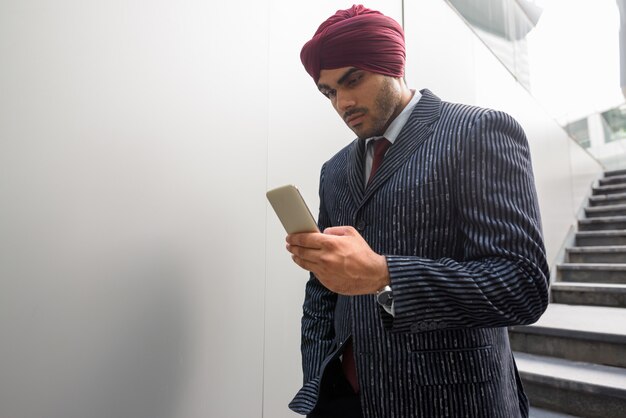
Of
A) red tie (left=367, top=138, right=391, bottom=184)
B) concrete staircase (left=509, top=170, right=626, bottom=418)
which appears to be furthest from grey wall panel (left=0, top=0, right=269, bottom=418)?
concrete staircase (left=509, top=170, right=626, bottom=418)

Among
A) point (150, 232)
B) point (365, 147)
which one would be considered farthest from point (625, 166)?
point (150, 232)

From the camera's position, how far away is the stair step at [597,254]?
3.44m

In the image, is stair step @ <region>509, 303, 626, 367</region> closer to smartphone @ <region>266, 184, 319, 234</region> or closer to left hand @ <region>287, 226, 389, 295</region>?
left hand @ <region>287, 226, 389, 295</region>

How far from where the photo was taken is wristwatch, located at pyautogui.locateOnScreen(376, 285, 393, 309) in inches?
26.7

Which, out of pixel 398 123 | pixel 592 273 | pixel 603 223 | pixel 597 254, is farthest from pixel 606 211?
pixel 398 123

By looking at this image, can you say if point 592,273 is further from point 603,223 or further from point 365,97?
point 365,97

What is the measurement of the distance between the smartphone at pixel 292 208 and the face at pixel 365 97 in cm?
41

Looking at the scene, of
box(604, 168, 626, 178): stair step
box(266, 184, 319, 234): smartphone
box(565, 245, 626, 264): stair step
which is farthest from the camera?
box(604, 168, 626, 178): stair step

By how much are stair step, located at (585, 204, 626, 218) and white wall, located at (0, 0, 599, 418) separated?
4.40m

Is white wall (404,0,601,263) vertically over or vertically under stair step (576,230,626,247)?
over

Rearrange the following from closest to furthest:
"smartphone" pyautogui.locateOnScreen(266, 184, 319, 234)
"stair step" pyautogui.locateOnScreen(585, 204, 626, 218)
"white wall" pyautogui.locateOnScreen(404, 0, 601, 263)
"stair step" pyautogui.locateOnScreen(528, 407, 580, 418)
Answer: "smartphone" pyautogui.locateOnScreen(266, 184, 319, 234)
"stair step" pyautogui.locateOnScreen(528, 407, 580, 418)
"white wall" pyautogui.locateOnScreen(404, 0, 601, 263)
"stair step" pyautogui.locateOnScreen(585, 204, 626, 218)

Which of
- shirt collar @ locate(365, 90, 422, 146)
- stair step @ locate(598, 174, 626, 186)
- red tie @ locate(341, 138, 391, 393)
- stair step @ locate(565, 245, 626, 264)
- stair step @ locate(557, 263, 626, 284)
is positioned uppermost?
stair step @ locate(598, 174, 626, 186)

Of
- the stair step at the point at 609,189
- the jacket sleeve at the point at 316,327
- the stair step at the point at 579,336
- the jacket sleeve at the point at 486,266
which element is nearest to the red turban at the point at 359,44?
the jacket sleeve at the point at 486,266

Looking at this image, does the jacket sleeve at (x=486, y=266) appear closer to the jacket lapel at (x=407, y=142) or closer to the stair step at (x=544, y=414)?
the jacket lapel at (x=407, y=142)
